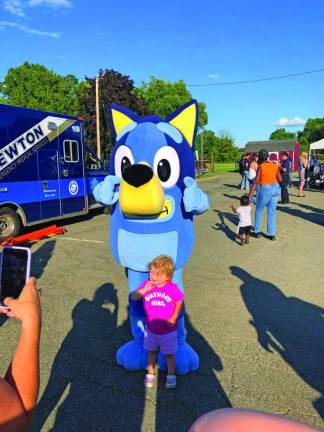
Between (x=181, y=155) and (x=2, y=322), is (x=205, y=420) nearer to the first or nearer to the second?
(x=181, y=155)

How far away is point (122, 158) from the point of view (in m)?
3.15

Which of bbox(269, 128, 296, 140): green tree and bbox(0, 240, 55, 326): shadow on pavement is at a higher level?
bbox(269, 128, 296, 140): green tree

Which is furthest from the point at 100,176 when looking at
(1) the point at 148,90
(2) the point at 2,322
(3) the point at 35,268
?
(1) the point at 148,90

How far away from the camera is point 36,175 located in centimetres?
862

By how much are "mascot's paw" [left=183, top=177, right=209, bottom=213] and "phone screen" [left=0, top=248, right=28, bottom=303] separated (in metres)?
1.40

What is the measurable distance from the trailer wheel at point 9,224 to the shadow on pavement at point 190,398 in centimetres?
613

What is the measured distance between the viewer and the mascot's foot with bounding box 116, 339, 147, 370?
3.16 meters

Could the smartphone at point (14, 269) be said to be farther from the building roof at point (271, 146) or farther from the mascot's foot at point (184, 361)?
the building roof at point (271, 146)

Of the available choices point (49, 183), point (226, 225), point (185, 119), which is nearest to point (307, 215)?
point (226, 225)

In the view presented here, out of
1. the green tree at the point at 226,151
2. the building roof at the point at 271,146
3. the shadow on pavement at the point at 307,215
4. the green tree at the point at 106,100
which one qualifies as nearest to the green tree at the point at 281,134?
the green tree at the point at 226,151

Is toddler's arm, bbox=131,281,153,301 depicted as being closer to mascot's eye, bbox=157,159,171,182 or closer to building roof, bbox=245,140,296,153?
mascot's eye, bbox=157,159,171,182

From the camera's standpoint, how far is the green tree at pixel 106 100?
30609 millimetres

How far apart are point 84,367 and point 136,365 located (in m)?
0.47

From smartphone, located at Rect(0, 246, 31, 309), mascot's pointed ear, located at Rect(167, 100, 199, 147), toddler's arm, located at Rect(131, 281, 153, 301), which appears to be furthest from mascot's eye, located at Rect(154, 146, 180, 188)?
smartphone, located at Rect(0, 246, 31, 309)
